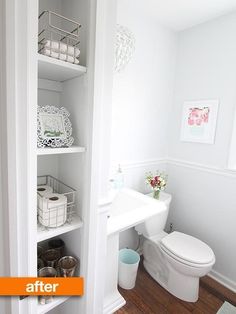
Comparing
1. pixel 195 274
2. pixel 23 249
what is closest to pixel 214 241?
pixel 195 274

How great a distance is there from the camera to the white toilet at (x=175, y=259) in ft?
5.18

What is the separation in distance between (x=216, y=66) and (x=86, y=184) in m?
1.70

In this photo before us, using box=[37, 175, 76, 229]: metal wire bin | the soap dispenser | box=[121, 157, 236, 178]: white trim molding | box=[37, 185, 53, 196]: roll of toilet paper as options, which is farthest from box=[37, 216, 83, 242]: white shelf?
box=[121, 157, 236, 178]: white trim molding

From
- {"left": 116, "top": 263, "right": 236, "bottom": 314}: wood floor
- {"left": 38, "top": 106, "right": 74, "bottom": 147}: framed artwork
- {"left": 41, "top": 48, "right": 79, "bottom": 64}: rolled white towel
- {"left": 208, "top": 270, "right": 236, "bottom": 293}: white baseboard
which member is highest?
{"left": 41, "top": 48, "right": 79, "bottom": 64}: rolled white towel

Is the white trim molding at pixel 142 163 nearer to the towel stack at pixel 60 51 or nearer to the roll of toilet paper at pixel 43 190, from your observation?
the roll of toilet paper at pixel 43 190

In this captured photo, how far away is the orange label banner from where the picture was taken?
0.88 metres

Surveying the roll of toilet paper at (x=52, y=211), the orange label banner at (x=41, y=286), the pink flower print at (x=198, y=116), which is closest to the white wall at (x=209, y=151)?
the pink flower print at (x=198, y=116)

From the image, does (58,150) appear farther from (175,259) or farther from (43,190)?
(175,259)

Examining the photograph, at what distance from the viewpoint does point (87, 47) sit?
94 centimetres

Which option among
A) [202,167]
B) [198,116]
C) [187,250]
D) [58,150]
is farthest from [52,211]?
[198,116]

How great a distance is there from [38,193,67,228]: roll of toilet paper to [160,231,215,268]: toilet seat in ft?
3.53

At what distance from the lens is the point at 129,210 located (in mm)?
1632

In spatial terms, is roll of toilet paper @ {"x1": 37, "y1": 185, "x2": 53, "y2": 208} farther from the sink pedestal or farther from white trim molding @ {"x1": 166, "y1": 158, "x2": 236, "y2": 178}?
white trim molding @ {"x1": 166, "y1": 158, "x2": 236, "y2": 178}

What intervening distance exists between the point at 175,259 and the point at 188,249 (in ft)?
0.48
